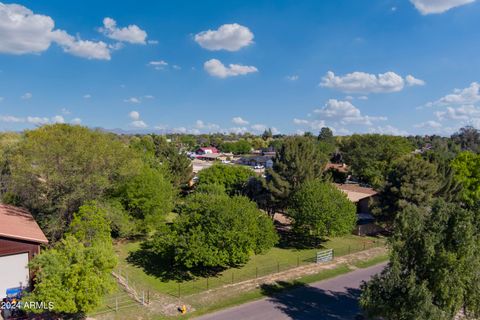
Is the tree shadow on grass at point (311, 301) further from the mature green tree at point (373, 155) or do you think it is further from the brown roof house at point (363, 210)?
the mature green tree at point (373, 155)

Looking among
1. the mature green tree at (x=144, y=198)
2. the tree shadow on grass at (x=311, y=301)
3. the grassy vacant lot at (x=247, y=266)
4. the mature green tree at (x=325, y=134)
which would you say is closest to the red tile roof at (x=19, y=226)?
the grassy vacant lot at (x=247, y=266)

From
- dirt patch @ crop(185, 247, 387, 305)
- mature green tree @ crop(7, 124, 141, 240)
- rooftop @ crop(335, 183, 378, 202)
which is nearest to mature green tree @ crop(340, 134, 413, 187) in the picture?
rooftop @ crop(335, 183, 378, 202)

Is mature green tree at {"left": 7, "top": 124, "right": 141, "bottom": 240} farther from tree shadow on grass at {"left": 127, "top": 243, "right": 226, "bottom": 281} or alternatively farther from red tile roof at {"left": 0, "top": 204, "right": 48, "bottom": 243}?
tree shadow on grass at {"left": 127, "top": 243, "right": 226, "bottom": 281}

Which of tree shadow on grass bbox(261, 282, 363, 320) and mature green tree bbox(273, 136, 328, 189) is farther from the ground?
mature green tree bbox(273, 136, 328, 189)

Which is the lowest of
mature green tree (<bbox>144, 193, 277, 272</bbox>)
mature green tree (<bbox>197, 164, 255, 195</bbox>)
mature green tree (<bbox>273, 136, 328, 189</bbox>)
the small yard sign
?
the small yard sign

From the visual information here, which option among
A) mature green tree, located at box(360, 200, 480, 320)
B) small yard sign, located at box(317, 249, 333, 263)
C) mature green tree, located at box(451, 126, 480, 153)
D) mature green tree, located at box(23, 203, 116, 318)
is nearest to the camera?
mature green tree, located at box(360, 200, 480, 320)

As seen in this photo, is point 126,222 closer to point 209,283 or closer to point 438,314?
point 209,283

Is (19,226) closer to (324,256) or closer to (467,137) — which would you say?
(324,256)

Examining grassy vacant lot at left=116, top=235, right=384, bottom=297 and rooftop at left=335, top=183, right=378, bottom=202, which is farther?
rooftop at left=335, top=183, right=378, bottom=202
